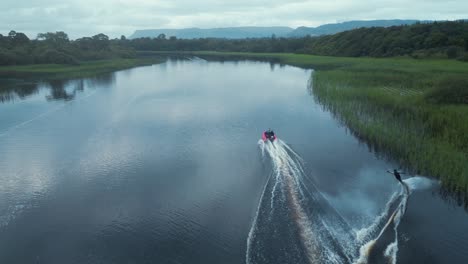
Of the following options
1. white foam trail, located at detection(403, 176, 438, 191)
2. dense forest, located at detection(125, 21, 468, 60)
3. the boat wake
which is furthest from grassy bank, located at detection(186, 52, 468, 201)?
dense forest, located at detection(125, 21, 468, 60)

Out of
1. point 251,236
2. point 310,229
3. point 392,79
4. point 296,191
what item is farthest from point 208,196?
point 392,79

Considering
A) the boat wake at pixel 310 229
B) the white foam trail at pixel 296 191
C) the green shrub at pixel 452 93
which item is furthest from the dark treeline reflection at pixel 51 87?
the green shrub at pixel 452 93

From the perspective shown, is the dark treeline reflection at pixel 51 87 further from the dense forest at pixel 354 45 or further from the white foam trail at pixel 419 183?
the white foam trail at pixel 419 183

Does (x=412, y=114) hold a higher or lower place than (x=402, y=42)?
lower

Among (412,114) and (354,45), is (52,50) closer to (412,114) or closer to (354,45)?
(354,45)

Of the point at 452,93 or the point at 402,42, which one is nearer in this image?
the point at 452,93

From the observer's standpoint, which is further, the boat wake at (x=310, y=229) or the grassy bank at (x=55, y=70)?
the grassy bank at (x=55, y=70)
